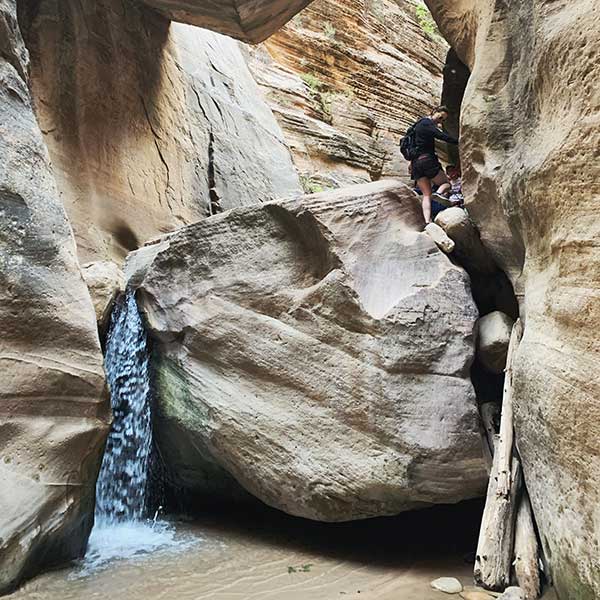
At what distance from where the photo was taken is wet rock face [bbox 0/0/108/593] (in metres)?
4.17

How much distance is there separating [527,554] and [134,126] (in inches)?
317

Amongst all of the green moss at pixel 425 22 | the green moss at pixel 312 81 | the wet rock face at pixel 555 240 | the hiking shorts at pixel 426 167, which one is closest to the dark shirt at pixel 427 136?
the hiking shorts at pixel 426 167

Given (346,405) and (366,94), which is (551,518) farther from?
(366,94)

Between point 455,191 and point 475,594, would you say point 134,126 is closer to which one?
point 455,191

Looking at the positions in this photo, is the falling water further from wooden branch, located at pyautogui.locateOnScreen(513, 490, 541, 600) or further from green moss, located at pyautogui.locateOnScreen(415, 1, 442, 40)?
green moss, located at pyautogui.locateOnScreen(415, 1, 442, 40)

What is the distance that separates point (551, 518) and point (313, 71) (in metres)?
14.7

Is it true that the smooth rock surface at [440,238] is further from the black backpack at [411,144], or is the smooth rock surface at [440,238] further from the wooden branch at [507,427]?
the black backpack at [411,144]

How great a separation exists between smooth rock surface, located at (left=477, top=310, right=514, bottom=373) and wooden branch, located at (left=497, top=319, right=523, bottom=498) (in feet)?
0.37

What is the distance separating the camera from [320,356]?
5336 mm

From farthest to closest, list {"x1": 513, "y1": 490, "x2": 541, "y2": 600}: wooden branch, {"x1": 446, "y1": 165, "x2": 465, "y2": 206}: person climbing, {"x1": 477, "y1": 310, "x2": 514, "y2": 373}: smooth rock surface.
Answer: {"x1": 446, "y1": 165, "x2": 465, "y2": 206}: person climbing, {"x1": 477, "y1": 310, "x2": 514, "y2": 373}: smooth rock surface, {"x1": 513, "y1": 490, "x2": 541, "y2": 600}: wooden branch

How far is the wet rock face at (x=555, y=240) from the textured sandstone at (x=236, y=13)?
14.1 ft

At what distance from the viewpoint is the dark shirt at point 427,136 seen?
7738 mm

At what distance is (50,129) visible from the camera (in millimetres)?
7902

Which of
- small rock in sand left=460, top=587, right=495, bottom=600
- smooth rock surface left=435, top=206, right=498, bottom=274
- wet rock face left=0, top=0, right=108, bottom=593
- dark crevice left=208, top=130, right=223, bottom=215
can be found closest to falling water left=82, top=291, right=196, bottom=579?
wet rock face left=0, top=0, right=108, bottom=593
